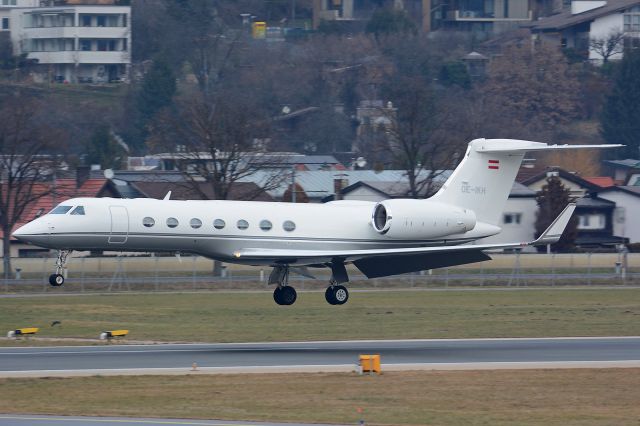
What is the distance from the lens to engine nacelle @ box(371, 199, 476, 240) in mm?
37250

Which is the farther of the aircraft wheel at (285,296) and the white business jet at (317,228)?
the aircraft wheel at (285,296)

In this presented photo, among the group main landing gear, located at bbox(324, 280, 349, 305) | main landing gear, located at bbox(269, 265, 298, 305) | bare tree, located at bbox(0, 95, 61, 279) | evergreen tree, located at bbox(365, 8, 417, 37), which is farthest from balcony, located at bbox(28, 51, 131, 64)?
main landing gear, located at bbox(324, 280, 349, 305)

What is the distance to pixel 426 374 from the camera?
1067 inches

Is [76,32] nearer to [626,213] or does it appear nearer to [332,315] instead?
[626,213]

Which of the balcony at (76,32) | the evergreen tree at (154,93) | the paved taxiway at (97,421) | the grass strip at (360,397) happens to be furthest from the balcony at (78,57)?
the paved taxiway at (97,421)

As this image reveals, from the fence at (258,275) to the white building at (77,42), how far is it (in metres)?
66.3

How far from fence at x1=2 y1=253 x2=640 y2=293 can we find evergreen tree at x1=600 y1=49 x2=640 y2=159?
4955cm

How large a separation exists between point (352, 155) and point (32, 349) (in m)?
77.2

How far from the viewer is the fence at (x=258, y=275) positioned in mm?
52812

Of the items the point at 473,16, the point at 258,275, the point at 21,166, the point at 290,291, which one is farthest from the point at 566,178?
the point at 473,16

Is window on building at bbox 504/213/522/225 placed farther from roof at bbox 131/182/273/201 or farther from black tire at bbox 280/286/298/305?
black tire at bbox 280/286/298/305

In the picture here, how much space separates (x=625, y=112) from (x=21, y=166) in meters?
66.6

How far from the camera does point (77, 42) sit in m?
124

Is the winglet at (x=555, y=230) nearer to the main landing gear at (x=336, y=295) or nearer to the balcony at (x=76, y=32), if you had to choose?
the main landing gear at (x=336, y=295)
